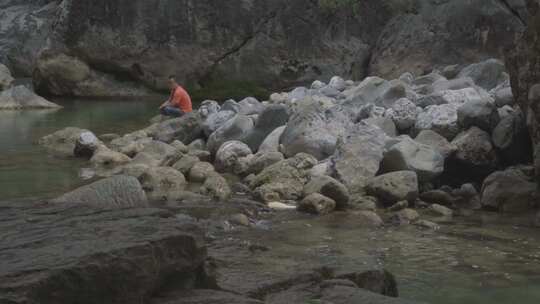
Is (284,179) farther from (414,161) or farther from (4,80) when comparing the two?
(4,80)

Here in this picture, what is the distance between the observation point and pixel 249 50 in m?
24.4

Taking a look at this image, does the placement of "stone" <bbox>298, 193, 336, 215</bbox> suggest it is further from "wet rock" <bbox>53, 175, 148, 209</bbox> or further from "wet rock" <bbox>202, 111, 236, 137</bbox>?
"wet rock" <bbox>202, 111, 236, 137</bbox>

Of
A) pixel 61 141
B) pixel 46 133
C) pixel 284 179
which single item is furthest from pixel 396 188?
pixel 46 133

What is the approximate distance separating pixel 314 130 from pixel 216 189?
2.37 m

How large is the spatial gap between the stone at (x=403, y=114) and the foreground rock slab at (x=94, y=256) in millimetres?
7523

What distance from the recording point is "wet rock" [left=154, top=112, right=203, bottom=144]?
13.3m

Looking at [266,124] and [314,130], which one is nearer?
[314,130]

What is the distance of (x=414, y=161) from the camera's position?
9.31 meters

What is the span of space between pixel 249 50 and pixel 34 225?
20700 millimetres

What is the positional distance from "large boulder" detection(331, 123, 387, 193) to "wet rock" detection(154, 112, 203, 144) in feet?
12.8

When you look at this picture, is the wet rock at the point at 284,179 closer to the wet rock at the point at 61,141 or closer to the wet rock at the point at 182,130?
the wet rock at the point at 182,130

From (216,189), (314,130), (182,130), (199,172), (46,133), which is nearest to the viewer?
(216,189)

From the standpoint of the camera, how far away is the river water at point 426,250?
5.57 m

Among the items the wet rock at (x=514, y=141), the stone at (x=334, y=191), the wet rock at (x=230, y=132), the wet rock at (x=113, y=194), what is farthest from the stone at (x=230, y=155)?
the wet rock at (x=113, y=194)
